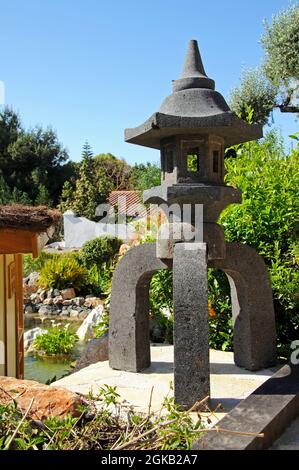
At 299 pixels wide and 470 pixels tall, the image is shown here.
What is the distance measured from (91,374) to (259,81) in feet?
49.4

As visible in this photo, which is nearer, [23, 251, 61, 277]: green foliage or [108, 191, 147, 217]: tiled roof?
[23, 251, 61, 277]: green foliage

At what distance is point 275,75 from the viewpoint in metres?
17.2

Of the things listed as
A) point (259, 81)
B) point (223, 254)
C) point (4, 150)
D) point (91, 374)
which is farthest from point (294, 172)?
point (4, 150)

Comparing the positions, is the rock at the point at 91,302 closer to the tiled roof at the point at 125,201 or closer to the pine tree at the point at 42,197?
the tiled roof at the point at 125,201

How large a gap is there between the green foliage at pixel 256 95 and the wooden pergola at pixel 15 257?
13286 mm

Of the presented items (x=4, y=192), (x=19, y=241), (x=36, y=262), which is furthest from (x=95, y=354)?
(x=4, y=192)

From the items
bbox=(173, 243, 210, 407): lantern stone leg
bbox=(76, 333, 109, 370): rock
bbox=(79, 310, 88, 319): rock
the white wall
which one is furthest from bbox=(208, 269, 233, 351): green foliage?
the white wall

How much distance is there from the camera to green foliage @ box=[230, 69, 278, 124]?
1783 cm

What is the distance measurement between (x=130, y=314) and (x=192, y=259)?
131cm

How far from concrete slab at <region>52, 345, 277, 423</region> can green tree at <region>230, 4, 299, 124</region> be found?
1231 cm

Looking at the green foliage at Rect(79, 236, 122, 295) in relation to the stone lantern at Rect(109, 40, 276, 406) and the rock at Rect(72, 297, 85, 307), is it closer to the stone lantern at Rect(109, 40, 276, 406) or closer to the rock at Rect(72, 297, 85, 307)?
the rock at Rect(72, 297, 85, 307)

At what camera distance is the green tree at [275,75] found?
1641 centimetres

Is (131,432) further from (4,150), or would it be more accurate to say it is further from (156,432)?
(4,150)

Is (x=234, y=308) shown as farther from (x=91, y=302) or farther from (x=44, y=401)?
(x=91, y=302)
